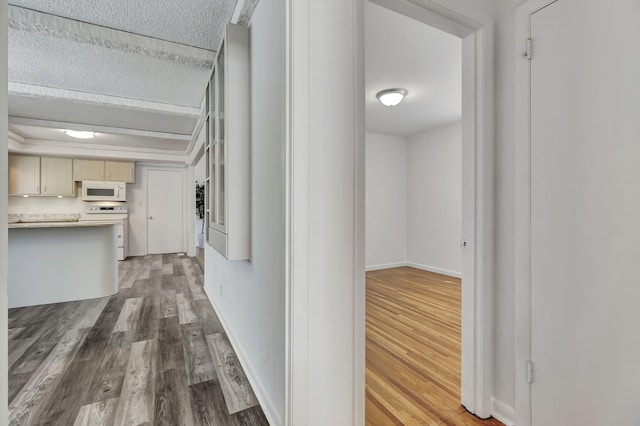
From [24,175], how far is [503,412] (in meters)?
8.04

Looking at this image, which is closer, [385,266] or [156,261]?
[385,266]

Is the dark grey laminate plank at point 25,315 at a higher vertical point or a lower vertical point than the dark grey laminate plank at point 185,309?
lower

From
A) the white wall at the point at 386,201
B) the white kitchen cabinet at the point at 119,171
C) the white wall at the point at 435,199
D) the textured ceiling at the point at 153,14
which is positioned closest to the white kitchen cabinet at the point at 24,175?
the white kitchen cabinet at the point at 119,171

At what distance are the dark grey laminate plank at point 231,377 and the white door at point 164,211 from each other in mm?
5381

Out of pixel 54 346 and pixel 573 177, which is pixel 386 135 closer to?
pixel 573 177

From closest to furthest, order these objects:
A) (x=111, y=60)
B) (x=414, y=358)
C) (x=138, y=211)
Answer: (x=414, y=358) → (x=111, y=60) → (x=138, y=211)

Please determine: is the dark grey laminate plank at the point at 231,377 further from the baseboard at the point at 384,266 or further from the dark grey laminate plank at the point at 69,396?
the baseboard at the point at 384,266

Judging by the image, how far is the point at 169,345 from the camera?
7.63ft

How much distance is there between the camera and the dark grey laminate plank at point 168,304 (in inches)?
118

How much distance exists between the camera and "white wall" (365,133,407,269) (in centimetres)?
534

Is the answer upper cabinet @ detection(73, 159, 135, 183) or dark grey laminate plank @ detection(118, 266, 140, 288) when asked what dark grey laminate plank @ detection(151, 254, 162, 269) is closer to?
dark grey laminate plank @ detection(118, 266, 140, 288)

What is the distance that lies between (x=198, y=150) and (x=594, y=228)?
541 cm

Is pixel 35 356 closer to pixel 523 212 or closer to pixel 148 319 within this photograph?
pixel 148 319

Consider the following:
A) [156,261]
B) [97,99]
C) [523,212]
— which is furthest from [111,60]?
[156,261]
